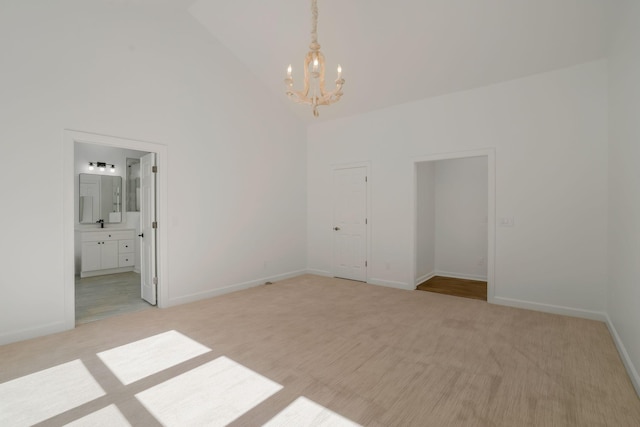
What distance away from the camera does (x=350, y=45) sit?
4480 mm

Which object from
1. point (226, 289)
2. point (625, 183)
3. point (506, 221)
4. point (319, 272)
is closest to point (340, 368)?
point (226, 289)

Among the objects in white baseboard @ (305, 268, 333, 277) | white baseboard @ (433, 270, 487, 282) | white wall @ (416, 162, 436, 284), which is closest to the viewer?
white wall @ (416, 162, 436, 284)

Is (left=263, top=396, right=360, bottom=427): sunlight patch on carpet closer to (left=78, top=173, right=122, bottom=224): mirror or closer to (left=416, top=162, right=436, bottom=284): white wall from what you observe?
(left=416, top=162, right=436, bottom=284): white wall

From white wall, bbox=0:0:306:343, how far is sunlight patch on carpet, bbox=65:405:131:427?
1.99 m

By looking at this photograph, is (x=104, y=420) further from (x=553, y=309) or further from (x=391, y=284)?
(x=553, y=309)

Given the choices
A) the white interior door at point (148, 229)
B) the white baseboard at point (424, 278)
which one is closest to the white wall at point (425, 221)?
the white baseboard at point (424, 278)

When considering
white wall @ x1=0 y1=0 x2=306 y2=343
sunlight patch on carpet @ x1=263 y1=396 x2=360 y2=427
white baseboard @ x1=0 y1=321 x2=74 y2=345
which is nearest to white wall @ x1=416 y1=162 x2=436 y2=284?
white wall @ x1=0 y1=0 x2=306 y2=343

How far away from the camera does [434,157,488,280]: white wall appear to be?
6148 mm

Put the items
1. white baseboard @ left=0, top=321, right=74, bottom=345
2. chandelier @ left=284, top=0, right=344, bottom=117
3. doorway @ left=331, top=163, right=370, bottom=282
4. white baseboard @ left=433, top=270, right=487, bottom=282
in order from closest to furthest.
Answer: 1. chandelier @ left=284, top=0, right=344, bottom=117
2. white baseboard @ left=0, top=321, right=74, bottom=345
3. doorway @ left=331, top=163, right=370, bottom=282
4. white baseboard @ left=433, top=270, right=487, bottom=282

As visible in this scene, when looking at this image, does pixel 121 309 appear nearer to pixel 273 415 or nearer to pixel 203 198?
pixel 203 198

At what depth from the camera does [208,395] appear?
2.26 meters

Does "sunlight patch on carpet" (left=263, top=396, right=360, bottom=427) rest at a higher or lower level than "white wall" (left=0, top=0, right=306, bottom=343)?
Result: lower

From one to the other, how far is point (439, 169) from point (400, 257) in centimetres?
241

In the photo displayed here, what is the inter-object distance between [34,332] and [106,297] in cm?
154
